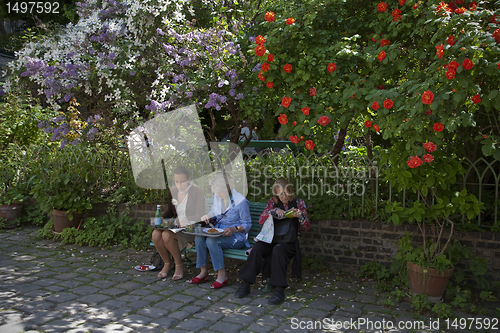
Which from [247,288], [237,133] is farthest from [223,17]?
[247,288]

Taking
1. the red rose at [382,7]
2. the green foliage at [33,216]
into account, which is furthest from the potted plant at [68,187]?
the red rose at [382,7]

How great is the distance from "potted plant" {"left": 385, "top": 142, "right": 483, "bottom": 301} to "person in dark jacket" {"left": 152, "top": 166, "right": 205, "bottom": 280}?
2312 millimetres

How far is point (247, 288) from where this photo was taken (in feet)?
14.6

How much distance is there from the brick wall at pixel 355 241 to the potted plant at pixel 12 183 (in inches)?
208

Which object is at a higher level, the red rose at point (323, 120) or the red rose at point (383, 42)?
the red rose at point (383, 42)

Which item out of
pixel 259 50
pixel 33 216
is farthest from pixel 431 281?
pixel 33 216

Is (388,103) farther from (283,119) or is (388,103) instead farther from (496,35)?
(283,119)

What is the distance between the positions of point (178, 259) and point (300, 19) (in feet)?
10.4

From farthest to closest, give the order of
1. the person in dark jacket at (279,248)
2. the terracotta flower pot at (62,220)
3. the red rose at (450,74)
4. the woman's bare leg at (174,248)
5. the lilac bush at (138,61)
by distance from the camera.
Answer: the terracotta flower pot at (62,220)
the lilac bush at (138,61)
the woman's bare leg at (174,248)
the person in dark jacket at (279,248)
the red rose at (450,74)

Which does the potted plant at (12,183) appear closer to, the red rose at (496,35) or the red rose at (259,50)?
the red rose at (259,50)

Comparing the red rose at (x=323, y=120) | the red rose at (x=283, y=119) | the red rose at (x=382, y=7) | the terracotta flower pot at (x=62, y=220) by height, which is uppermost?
the red rose at (x=382, y=7)

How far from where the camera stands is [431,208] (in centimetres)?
429

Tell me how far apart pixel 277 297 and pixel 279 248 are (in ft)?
1.69

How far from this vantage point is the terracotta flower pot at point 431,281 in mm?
4129
